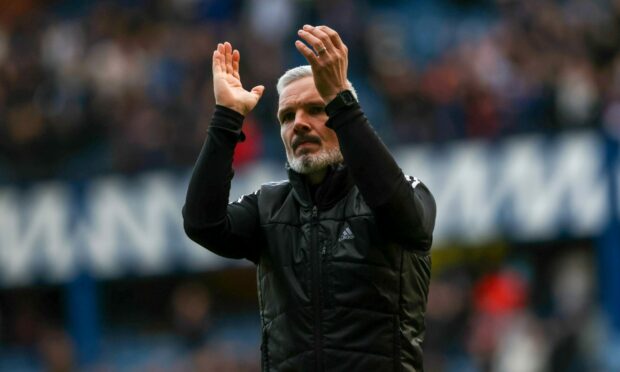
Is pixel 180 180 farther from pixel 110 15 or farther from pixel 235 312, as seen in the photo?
pixel 110 15

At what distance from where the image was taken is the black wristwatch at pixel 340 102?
427 centimetres

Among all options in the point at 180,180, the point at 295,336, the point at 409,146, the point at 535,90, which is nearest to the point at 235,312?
the point at 180,180

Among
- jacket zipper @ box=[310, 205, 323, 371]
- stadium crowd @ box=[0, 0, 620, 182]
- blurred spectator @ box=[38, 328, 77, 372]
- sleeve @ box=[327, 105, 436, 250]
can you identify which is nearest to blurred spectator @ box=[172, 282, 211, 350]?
blurred spectator @ box=[38, 328, 77, 372]

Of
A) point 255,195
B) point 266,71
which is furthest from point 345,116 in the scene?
point 266,71

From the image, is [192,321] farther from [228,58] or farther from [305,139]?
[305,139]

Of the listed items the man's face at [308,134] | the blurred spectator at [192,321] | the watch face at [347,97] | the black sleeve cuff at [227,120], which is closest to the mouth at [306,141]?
the man's face at [308,134]

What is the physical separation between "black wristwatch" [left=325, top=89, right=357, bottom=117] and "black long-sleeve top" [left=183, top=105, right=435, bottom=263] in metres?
0.02

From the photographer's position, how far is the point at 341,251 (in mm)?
4434

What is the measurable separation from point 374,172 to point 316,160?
0.35 m

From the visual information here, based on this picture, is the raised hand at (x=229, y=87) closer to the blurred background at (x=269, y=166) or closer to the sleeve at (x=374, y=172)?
the sleeve at (x=374, y=172)

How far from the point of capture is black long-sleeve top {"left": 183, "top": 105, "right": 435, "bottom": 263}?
424 cm

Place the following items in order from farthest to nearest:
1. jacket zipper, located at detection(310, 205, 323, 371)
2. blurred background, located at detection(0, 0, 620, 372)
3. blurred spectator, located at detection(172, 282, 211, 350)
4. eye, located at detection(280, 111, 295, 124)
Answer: blurred spectator, located at detection(172, 282, 211, 350)
blurred background, located at detection(0, 0, 620, 372)
eye, located at detection(280, 111, 295, 124)
jacket zipper, located at detection(310, 205, 323, 371)

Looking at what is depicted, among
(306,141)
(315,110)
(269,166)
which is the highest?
(269,166)

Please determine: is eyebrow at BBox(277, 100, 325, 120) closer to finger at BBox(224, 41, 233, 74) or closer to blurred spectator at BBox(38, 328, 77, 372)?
finger at BBox(224, 41, 233, 74)
